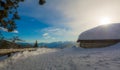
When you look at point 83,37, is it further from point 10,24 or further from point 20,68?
point 20,68

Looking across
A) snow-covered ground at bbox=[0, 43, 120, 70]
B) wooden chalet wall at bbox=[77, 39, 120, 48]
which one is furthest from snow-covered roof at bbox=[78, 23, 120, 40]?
snow-covered ground at bbox=[0, 43, 120, 70]

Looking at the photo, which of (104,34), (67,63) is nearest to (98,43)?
(104,34)

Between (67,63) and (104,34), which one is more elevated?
(104,34)

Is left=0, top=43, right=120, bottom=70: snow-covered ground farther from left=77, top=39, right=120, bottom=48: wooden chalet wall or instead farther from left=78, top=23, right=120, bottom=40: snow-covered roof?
left=78, top=23, right=120, bottom=40: snow-covered roof

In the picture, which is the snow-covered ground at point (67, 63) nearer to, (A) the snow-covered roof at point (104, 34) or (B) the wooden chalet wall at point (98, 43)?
(B) the wooden chalet wall at point (98, 43)

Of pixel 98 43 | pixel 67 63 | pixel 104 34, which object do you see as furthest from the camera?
pixel 98 43

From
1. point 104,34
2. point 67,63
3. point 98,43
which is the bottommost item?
point 67,63

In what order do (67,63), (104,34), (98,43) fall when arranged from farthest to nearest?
(98,43), (104,34), (67,63)

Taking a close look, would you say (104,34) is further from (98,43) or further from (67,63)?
(67,63)

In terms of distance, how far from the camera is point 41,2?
13719mm

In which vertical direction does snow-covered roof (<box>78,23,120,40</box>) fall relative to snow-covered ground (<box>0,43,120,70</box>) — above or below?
above

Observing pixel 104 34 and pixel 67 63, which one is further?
pixel 104 34

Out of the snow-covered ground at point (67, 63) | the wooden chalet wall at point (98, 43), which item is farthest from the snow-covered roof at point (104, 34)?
the snow-covered ground at point (67, 63)

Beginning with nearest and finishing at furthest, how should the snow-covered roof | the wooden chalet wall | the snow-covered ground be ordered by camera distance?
1. the snow-covered ground
2. the wooden chalet wall
3. the snow-covered roof
